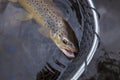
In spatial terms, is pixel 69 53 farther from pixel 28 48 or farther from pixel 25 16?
pixel 25 16

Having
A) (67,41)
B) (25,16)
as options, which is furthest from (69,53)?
(25,16)

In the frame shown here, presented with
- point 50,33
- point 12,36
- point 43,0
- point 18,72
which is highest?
point 43,0

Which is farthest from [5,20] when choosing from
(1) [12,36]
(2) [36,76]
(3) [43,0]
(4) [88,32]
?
(4) [88,32]

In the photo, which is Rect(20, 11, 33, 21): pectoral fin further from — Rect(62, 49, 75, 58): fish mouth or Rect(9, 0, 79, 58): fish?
Rect(62, 49, 75, 58): fish mouth

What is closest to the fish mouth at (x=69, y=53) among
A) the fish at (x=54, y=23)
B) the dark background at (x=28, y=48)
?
the fish at (x=54, y=23)

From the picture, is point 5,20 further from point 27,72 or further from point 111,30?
point 111,30

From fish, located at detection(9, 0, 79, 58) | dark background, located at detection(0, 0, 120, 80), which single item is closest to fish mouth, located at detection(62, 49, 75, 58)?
fish, located at detection(9, 0, 79, 58)
